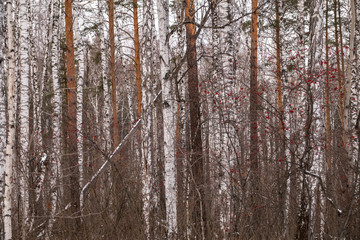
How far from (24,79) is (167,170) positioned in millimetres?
2777

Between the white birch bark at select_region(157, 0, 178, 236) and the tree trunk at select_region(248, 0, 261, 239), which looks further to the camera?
the tree trunk at select_region(248, 0, 261, 239)

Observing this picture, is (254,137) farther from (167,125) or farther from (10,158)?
(10,158)

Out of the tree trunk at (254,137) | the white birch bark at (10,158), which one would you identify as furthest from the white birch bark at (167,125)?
the white birch bark at (10,158)

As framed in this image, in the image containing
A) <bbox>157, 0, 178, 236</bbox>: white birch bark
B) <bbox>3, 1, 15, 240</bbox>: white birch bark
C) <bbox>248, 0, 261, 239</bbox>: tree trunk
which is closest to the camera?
<bbox>3, 1, 15, 240</bbox>: white birch bark

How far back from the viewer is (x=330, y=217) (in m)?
7.62

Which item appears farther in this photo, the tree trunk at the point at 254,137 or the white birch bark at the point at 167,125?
the tree trunk at the point at 254,137

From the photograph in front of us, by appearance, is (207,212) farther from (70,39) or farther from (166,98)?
(70,39)

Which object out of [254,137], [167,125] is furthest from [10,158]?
[254,137]

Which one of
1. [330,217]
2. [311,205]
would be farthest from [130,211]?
[330,217]

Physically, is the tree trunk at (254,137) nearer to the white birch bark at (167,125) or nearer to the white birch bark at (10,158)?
the white birch bark at (167,125)

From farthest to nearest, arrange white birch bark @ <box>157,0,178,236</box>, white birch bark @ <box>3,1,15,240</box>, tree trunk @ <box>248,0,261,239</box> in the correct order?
tree trunk @ <box>248,0,261,239</box> → white birch bark @ <box>157,0,178,236</box> → white birch bark @ <box>3,1,15,240</box>

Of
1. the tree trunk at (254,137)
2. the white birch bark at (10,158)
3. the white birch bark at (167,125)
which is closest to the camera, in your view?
the white birch bark at (10,158)

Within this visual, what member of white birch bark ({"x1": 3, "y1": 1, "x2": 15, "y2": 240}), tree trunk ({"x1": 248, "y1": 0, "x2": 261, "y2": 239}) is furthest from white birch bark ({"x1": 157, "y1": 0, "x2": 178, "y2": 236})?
white birch bark ({"x1": 3, "y1": 1, "x2": 15, "y2": 240})

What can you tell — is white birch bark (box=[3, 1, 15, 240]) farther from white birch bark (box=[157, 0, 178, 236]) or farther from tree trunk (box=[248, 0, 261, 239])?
tree trunk (box=[248, 0, 261, 239])
